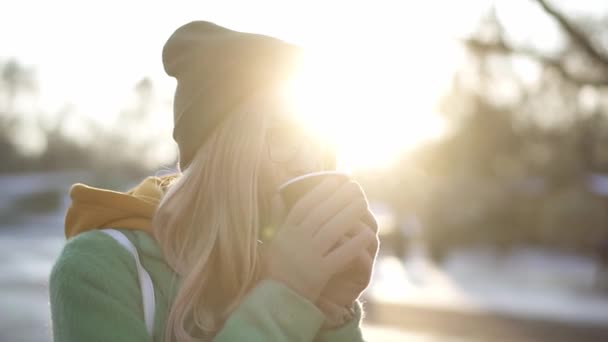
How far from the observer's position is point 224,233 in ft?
5.78

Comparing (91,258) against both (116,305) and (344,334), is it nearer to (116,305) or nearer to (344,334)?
(116,305)

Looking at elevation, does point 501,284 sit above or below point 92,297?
below

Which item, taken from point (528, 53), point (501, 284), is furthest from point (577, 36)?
point (501, 284)

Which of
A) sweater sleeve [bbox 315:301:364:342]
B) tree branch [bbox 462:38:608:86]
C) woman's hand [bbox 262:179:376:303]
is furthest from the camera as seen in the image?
tree branch [bbox 462:38:608:86]

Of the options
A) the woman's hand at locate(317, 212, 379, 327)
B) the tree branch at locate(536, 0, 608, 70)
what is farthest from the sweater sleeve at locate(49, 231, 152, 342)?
the tree branch at locate(536, 0, 608, 70)

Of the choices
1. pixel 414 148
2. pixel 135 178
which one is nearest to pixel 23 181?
pixel 135 178

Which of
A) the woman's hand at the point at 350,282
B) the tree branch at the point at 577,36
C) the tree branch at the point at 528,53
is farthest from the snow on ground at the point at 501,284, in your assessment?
the woman's hand at the point at 350,282

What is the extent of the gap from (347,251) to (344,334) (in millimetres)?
286

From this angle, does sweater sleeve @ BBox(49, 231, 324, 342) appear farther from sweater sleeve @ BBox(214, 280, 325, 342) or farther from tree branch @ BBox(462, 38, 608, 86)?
tree branch @ BBox(462, 38, 608, 86)

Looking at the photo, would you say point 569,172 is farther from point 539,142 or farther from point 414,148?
point 414,148

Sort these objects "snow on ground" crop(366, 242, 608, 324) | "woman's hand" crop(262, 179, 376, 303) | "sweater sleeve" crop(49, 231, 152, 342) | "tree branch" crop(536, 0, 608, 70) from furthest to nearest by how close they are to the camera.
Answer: "snow on ground" crop(366, 242, 608, 324), "tree branch" crop(536, 0, 608, 70), "woman's hand" crop(262, 179, 376, 303), "sweater sleeve" crop(49, 231, 152, 342)

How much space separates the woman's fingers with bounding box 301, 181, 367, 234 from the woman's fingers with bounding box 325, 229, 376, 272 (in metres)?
0.07

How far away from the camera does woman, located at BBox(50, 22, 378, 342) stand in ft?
5.23

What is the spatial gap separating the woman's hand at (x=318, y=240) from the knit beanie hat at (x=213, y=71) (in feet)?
1.15
